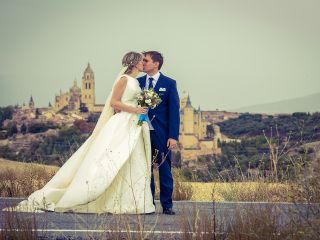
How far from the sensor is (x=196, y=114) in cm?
15138

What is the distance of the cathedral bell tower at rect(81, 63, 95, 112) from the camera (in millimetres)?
172625

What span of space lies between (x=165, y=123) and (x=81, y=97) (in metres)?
166

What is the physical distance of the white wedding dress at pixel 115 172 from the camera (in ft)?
32.9

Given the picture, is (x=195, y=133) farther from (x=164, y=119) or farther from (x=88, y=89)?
(x=164, y=119)

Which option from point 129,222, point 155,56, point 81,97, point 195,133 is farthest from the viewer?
point 81,97

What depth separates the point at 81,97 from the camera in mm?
175000

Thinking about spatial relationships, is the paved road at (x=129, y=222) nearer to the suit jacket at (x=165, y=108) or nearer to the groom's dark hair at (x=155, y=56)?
the suit jacket at (x=165, y=108)

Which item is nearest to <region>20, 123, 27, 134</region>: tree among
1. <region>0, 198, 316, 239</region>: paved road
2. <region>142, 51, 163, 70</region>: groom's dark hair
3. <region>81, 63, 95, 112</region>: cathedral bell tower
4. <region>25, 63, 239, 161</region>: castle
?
<region>25, 63, 239, 161</region>: castle

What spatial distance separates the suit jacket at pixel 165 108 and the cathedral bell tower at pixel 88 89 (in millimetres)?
153122

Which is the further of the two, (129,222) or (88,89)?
(88,89)

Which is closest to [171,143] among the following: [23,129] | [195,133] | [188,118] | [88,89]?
[23,129]

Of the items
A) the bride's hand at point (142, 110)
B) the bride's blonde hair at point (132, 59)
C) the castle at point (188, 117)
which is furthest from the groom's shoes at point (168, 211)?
the castle at point (188, 117)

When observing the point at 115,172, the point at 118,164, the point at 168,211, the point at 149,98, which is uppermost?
the point at 149,98

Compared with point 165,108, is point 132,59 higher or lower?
higher
